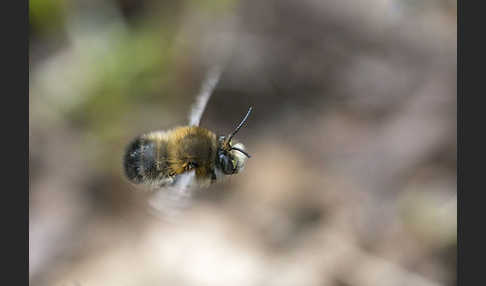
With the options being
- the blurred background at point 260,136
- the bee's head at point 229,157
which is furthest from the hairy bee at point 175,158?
the blurred background at point 260,136

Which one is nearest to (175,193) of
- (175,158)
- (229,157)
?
(175,158)

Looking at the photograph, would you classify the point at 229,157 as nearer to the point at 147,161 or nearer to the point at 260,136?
the point at 147,161

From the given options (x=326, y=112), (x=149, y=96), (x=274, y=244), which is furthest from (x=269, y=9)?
(x=274, y=244)

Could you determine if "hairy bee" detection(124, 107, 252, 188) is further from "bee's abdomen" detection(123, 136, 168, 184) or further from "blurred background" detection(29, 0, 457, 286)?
"blurred background" detection(29, 0, 457, 286)

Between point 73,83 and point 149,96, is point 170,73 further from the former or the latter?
point 73,83

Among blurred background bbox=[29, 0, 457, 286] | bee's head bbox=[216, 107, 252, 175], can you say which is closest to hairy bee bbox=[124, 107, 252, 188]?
bee's head bbox=[216, 107, 252, 175]

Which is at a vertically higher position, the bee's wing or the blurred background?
the blurred background
